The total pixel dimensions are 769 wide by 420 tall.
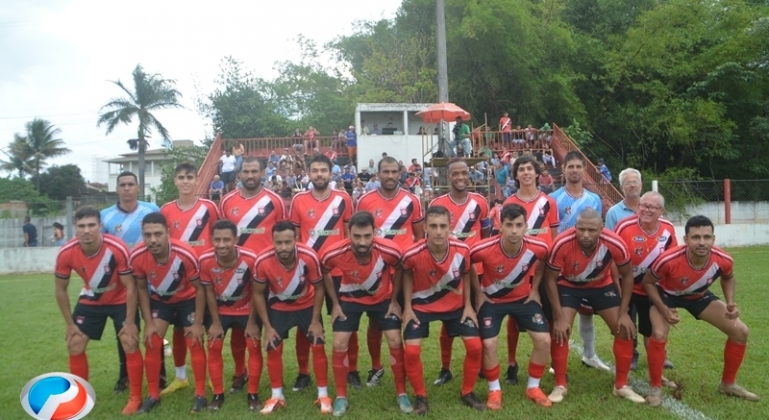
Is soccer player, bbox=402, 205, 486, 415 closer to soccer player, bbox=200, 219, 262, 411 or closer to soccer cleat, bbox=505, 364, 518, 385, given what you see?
soccer cleat, bbox=505, 364, 518, 385

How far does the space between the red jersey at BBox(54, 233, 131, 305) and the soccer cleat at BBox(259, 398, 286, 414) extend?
5.55 ft

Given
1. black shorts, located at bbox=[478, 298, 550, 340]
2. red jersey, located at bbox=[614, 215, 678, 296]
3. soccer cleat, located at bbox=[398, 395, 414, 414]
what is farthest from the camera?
red jersey, located at bbox=[614, 215, 678, 296]

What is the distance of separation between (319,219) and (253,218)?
2.18ft

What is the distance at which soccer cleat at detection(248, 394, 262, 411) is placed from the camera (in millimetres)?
5172

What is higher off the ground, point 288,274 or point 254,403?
point 288,274

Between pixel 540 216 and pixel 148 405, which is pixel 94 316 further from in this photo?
pixel 540 216

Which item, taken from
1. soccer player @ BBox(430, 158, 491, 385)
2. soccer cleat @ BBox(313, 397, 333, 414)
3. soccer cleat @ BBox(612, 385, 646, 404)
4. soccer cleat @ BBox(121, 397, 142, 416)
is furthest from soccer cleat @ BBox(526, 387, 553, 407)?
soccer cleat @ BBox(121, 397, 142, 416)

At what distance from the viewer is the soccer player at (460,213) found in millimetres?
5805

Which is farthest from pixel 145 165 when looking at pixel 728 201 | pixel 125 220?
pixel 125 220

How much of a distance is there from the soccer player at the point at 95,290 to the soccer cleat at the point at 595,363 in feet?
14.3

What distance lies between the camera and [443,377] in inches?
230

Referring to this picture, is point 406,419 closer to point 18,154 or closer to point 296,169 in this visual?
point 296,169

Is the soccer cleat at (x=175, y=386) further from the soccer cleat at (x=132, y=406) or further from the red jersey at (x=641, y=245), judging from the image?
the red jersey at (x=641, y=245)

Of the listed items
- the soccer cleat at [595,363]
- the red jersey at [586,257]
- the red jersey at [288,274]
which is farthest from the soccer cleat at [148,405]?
the soccer cleat at [595,363]
